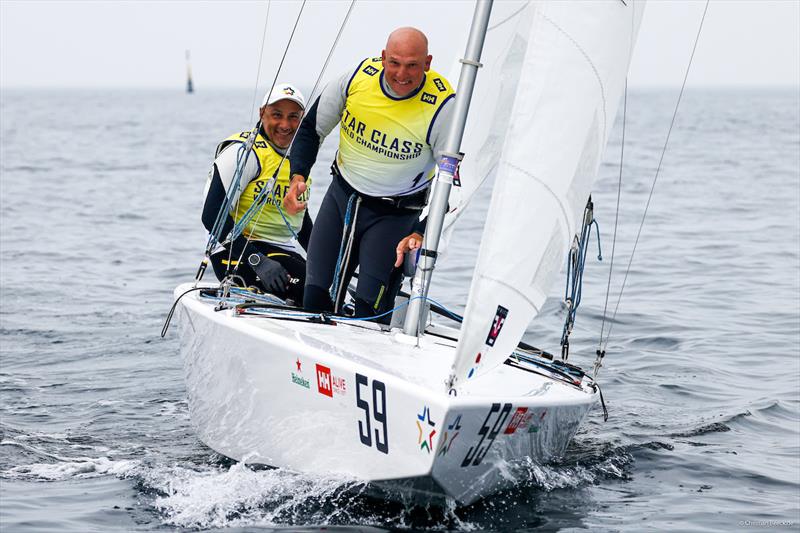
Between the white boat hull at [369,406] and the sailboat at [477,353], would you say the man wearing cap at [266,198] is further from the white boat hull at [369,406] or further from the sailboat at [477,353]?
the sailboat at [477,353]

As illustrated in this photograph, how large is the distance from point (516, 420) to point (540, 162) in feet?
3.02

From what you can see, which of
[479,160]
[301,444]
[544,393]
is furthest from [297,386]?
[479,160]

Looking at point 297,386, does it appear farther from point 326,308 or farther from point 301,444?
point 326,308

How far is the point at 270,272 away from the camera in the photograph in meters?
5.16

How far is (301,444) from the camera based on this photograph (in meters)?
4.02

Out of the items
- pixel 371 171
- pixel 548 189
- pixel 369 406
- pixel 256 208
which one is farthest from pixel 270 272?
pixel 548 189

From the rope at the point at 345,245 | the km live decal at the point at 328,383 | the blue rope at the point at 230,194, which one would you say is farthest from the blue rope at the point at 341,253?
the km live decal at the point at 328,383

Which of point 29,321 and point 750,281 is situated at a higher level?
point 750,281

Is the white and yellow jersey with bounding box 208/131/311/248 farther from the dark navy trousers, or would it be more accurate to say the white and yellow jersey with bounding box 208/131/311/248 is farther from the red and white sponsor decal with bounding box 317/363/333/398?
the red and white sponsor decal with bounding box 317/363/333/398

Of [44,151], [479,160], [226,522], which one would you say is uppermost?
[479,160]

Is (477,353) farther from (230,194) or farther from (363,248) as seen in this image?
(230,194)

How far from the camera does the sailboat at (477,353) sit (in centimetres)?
361

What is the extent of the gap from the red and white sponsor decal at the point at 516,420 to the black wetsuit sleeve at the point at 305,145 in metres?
1.61

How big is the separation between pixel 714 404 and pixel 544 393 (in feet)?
8.13
